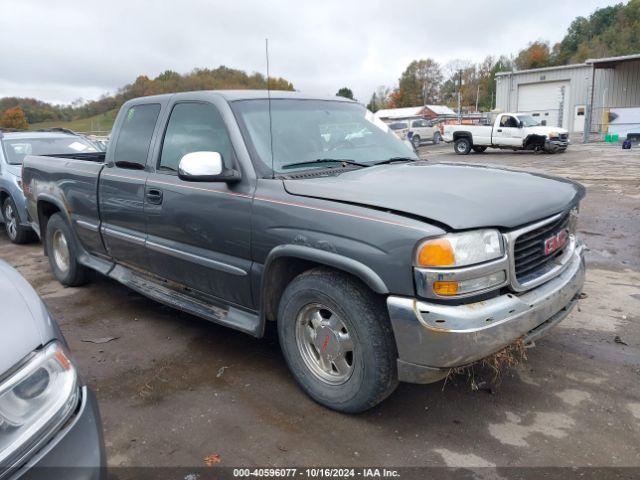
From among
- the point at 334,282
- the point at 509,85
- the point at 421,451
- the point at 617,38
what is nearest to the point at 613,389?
the point at 421,451

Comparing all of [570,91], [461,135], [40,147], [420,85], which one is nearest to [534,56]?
[420,85]

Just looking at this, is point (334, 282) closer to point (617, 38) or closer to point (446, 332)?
point (446, 332)

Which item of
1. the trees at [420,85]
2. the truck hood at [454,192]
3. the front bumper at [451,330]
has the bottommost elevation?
the front bumper at [451,330]

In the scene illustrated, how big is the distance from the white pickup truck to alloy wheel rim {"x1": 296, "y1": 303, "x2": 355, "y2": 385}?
21854mm

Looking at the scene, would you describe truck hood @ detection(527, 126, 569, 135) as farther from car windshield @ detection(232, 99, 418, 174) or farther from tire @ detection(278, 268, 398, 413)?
tire @ detection(278, 268, 398, 413)

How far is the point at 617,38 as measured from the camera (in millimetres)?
77875

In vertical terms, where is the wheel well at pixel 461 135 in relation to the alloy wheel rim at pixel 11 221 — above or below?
above

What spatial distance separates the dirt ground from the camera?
8.86 ft

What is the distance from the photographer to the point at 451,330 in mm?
2457

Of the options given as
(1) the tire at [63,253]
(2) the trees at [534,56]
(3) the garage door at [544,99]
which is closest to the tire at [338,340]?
(1) the tire at [63,253]

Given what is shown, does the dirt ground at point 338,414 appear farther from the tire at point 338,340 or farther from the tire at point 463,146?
the tire at point 463,146

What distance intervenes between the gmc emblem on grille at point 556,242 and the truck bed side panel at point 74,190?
3.69m

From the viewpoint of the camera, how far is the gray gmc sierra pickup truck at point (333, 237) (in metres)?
2.54

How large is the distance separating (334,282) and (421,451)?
977 millimetres
